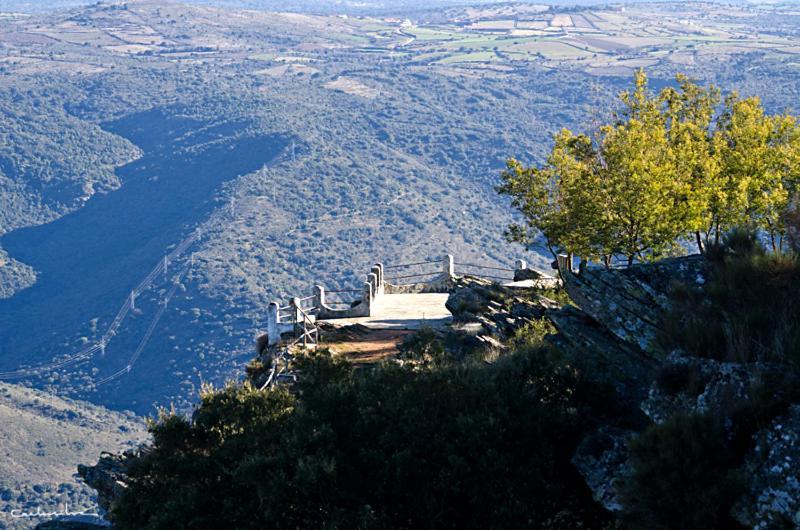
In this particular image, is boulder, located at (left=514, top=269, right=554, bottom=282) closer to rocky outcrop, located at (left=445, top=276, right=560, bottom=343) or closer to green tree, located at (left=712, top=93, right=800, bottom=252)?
rocky outcrop, located at (left=445, top=276, right=560, bottom=343)

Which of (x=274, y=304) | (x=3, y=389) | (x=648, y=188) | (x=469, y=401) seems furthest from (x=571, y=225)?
(x=3, y=389)

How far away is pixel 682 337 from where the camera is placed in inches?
599

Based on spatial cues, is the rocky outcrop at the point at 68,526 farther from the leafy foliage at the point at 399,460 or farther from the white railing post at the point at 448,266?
the white railing post at the point at 448,266

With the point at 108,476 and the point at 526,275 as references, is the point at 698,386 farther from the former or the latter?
the point at 526,275

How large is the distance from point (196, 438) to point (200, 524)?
2732 mm

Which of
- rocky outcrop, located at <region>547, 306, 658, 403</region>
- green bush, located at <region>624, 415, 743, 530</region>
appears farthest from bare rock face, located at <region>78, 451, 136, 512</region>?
green bush, located at <region>624, 415, 743, 530</region>

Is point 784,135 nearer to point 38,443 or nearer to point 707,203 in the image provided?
point 707,203

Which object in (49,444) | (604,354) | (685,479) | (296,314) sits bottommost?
(49,444)

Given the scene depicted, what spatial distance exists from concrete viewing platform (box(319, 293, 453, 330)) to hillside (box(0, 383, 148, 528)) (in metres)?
59.0

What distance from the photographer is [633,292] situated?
1734 centimetres

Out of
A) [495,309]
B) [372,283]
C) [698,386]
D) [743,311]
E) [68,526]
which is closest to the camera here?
[698,386]

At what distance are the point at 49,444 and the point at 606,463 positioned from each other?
96.8 metres

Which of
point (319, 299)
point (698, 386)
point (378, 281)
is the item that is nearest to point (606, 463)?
point (698, 386)

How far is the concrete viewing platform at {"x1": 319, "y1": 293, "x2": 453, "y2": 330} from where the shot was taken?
29672 millimetres
